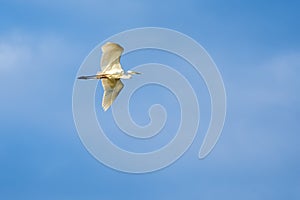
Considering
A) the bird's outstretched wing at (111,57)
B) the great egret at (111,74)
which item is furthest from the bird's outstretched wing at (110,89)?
the bird's outstretched wing at (111,57)

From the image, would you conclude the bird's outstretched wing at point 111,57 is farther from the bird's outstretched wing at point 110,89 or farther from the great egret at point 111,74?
the bird's outstretched wing at point 110,89

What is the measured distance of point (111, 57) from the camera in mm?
26812

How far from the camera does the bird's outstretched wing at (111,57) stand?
86.5ft

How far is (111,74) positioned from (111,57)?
85cm

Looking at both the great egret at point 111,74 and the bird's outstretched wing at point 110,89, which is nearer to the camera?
the great egret at point 111,74

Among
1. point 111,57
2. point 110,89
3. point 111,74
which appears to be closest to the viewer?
point 111,57

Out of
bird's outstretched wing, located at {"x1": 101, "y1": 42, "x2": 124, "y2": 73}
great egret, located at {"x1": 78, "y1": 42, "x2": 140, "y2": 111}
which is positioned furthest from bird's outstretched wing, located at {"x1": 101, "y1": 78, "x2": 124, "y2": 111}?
bird's outstretched wing, located at {"x1": 101, "y1": 42, "x2": 124, "y2": 73}

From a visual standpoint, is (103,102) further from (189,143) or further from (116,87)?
(189,143)

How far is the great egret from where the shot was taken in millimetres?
26547

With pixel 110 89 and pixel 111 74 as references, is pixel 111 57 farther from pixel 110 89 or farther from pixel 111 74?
pixel 110 89

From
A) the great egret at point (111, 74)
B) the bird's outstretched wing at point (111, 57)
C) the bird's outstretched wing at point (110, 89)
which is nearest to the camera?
the bird's outstretched wing at point (111, 57)

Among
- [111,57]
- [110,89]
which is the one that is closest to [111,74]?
[110,89]

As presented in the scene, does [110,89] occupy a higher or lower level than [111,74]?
lower

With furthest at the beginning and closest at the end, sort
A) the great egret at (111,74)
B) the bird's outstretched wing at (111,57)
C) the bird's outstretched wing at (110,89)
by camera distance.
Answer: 1. the bird's outstretched wing at (110,89)
2. the great egret at (111,74)
3. the bird's outstretched wing at (111,57)
